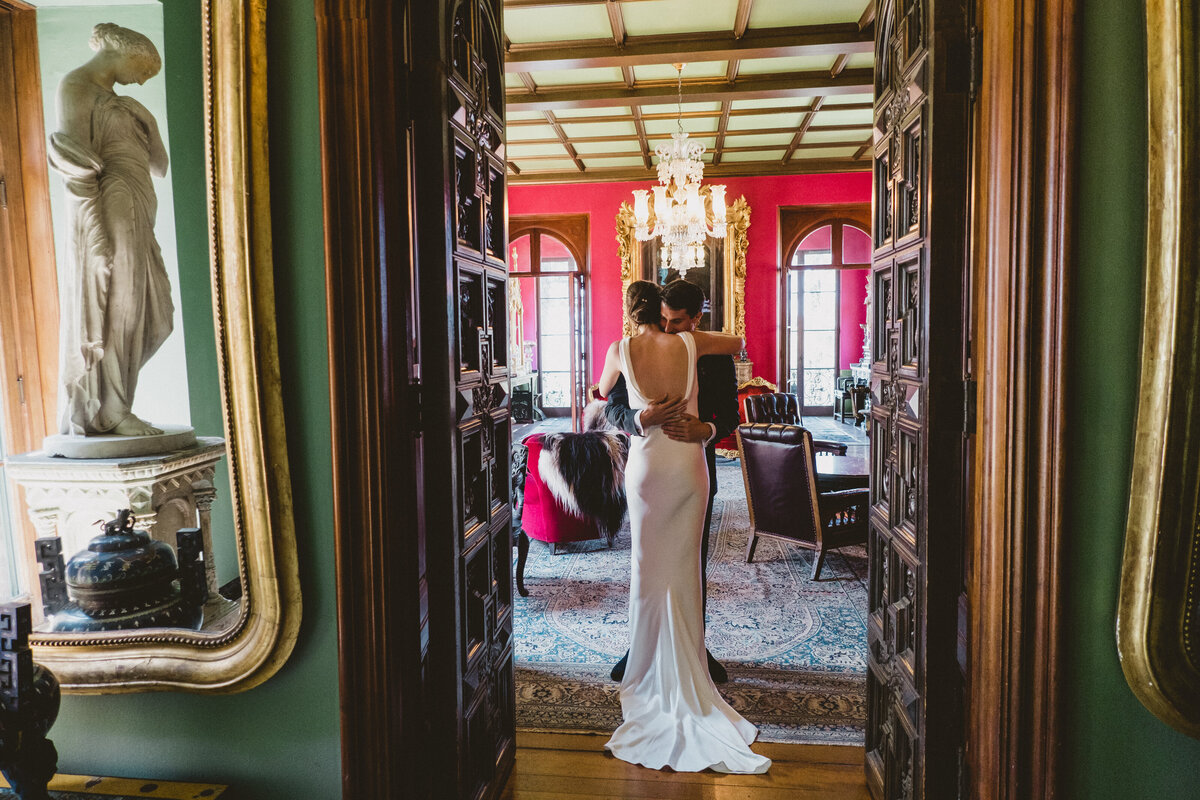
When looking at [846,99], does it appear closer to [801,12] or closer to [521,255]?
[801,12]

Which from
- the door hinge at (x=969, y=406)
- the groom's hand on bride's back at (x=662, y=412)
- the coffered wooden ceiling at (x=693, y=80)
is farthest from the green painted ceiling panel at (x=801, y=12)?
the door hinge at (x=969, y=406)

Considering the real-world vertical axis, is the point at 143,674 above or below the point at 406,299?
below

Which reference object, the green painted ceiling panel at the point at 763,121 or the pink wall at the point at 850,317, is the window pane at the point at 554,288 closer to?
the pink wall at the point at 850,317

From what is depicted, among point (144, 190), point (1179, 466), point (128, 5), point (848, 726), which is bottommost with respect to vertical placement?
point (848, 726)

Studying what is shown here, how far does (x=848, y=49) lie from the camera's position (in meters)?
5.19

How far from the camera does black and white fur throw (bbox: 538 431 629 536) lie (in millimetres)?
4023

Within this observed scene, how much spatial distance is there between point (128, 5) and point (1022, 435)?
6.71 feet

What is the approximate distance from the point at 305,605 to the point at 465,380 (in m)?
0.64

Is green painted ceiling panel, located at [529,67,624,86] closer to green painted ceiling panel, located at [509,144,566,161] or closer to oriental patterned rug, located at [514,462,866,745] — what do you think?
green painted ceiling panel, located at [509,144,566,161]

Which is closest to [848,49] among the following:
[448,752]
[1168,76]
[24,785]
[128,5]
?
[1168,76]

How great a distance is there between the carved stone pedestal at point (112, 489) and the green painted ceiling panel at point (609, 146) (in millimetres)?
7227

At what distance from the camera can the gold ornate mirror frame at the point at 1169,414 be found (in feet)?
3.74

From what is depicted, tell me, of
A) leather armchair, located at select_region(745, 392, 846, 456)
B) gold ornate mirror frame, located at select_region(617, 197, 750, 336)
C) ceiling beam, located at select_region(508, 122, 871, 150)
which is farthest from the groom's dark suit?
gold ornate mirror frame, located at select_region(617, 197, 750, 336)

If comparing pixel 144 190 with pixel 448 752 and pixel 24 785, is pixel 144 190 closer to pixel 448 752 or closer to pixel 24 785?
pixel 24 785
